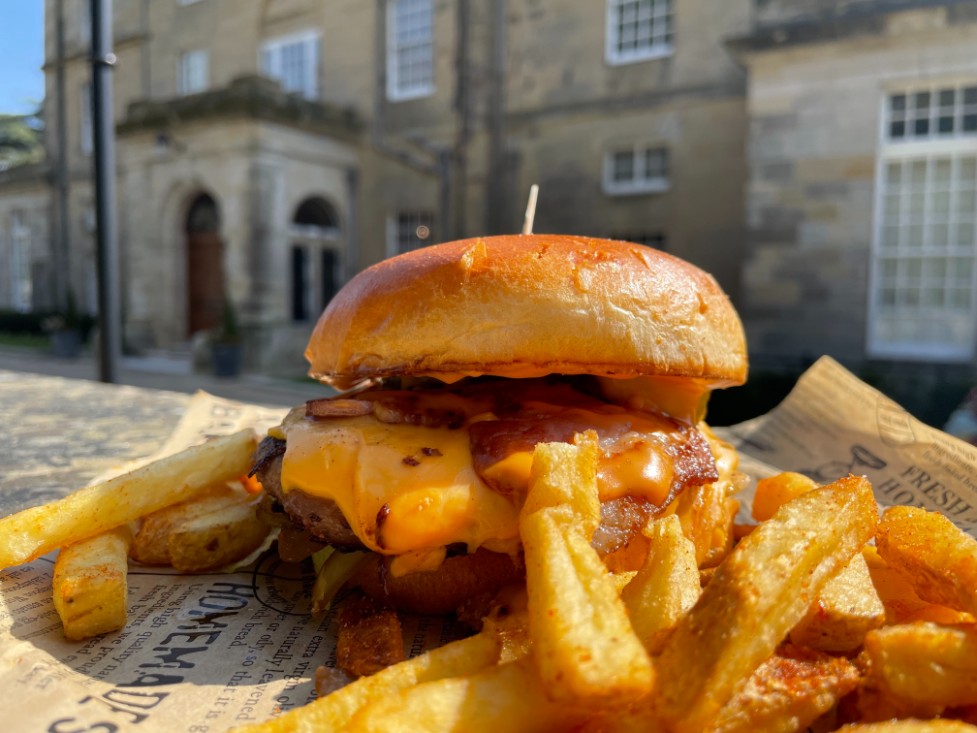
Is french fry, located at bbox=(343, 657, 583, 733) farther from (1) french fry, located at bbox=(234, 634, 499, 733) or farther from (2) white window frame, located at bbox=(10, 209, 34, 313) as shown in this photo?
(2) white window frame, located at bbox=(10, 209, 34, 313)

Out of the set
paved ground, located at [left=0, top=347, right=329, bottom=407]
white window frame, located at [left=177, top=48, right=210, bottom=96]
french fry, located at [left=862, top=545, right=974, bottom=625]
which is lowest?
paved ground, located at [left=0, top=347, right=329, bottom=407]

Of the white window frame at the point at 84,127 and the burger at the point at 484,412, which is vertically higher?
→ the white window frame at the point at 84,127

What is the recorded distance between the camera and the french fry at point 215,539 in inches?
70.4

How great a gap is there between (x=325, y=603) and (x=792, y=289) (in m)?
9.52

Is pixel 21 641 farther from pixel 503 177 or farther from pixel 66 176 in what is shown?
pixel 66 176

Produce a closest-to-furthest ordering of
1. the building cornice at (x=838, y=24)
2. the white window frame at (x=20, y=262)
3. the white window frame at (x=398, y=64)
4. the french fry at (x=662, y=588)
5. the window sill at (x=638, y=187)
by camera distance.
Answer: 1. the french fry at (x=662, y=588)
2. the building cornice at (x=838, y=24)
3. the window sill at (x=638, y=187)
4. the white window frame at (x=398, y=64)
5. the white window frame at (x=20, y=262)

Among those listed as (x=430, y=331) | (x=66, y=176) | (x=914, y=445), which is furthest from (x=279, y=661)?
(x=66, y=176)

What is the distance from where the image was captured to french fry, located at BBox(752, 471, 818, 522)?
1817 mm

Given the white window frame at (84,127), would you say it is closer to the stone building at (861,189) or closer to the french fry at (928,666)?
the stone building at (861,189)

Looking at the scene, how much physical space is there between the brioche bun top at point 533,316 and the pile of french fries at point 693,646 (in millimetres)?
348

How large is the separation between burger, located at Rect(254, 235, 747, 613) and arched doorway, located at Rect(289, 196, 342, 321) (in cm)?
1391

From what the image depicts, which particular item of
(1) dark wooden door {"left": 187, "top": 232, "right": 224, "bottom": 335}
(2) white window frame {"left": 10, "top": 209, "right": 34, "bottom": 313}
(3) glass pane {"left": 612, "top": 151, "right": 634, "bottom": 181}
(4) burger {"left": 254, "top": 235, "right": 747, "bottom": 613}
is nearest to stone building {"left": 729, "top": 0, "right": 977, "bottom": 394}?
(3) glass pane {"left": 612, "top": 151, "right": 634, "bottom": 181}

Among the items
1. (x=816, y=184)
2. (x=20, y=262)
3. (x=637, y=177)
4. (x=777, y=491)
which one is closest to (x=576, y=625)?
(x=777, y=491)

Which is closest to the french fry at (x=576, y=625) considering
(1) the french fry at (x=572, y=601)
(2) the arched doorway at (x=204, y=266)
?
(1) the french fry at (x=572, y=601)
